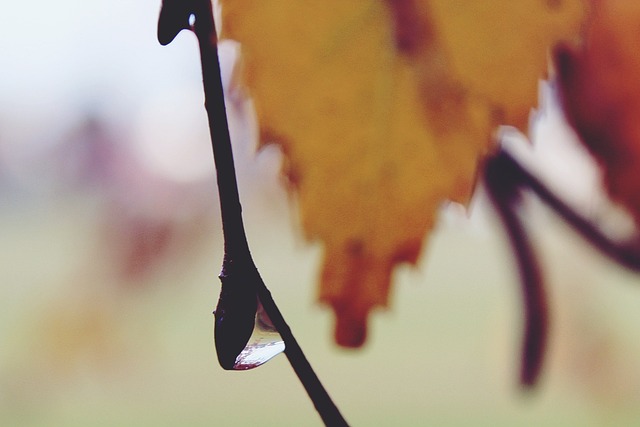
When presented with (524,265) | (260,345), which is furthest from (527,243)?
(260,345)

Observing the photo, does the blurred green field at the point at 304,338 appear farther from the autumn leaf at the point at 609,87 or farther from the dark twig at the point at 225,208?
the dark twig at the point at 225,208

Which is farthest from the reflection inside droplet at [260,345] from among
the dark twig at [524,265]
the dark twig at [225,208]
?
the dark twig at [524,265]

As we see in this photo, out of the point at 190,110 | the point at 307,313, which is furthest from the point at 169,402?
the point at 190,110

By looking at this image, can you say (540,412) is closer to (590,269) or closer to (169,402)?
(590,269)

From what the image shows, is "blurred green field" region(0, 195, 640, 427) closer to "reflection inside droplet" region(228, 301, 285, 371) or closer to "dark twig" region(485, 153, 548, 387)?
"dark twig" region(485, 153, 548, 387)

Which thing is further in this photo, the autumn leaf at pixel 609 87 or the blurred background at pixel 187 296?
the blurred background at pixel 187 296

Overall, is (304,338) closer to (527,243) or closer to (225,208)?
(527,243)
